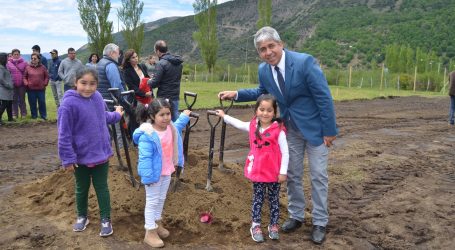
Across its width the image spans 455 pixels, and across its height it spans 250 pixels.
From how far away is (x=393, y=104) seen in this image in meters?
17.7

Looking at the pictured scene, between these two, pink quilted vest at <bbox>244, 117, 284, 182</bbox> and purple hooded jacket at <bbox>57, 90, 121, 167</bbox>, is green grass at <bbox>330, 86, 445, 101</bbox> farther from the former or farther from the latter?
purple hooded jacket at <bbox>57, 90, 121, 167</bbox>

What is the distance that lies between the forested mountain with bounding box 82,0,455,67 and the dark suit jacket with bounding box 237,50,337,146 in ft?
180

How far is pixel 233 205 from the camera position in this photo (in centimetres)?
466

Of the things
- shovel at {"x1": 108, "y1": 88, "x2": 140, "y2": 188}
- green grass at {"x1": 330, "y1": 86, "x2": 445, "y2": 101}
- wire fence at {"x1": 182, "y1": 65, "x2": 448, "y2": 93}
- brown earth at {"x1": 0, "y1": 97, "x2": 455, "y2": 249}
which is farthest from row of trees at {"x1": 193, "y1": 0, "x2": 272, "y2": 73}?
shovel at {"x1": 108, "y1": 88, "x2": 140, "y2": 188}

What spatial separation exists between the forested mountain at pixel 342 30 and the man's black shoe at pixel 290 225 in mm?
54692

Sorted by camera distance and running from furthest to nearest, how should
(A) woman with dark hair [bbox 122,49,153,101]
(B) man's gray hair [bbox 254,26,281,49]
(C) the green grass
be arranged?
(C) the green grass, (A) woman with dark hair [bbox 122,49,153,101], (B) man's gray hair [bbox 254,26,281,49]

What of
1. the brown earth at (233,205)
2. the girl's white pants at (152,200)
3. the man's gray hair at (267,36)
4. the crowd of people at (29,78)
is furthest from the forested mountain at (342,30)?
the girl's white pants at (152,200)

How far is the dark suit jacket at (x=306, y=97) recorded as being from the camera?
3.88 m

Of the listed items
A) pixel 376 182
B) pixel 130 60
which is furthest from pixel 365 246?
pixel 130 60

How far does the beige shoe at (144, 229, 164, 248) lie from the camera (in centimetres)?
386

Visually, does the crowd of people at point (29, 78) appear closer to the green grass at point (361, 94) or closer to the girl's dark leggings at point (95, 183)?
the girl's dark leggings at point (95, 183)

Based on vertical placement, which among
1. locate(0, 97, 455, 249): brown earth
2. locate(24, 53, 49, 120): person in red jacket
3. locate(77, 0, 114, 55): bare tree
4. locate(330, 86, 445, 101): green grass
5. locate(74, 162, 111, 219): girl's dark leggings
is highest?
locate(77, 0, 114, 55): bare tree

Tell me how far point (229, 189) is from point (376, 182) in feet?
7.87

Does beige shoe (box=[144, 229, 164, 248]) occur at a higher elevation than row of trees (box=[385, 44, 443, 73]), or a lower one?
lower
